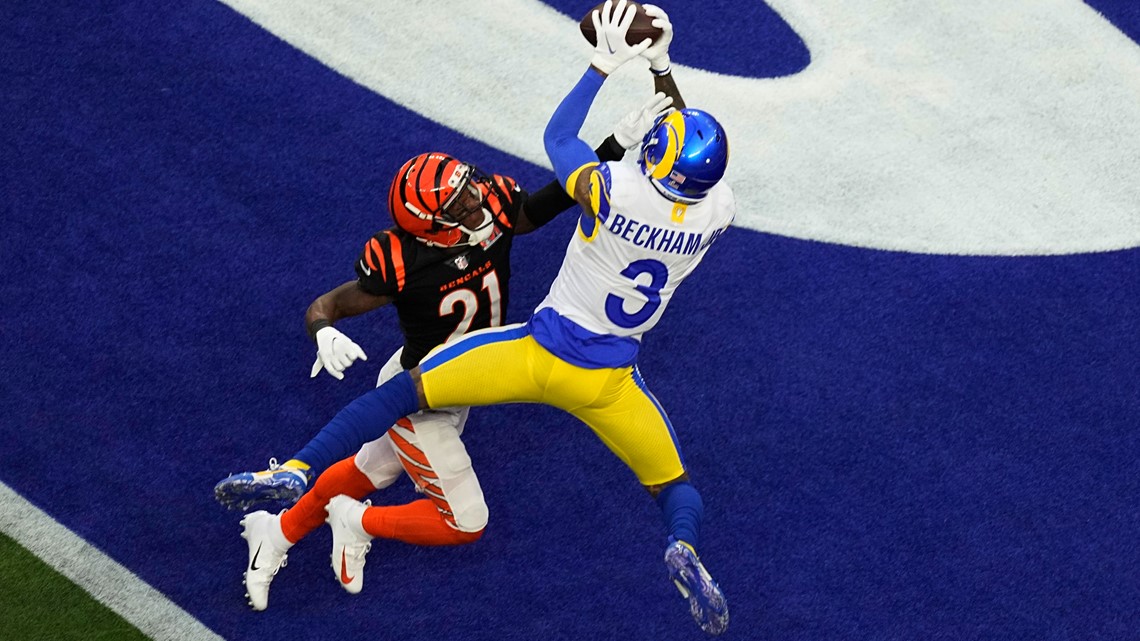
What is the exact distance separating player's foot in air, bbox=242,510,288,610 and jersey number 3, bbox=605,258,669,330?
1.74 m

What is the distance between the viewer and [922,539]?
19.6 ft

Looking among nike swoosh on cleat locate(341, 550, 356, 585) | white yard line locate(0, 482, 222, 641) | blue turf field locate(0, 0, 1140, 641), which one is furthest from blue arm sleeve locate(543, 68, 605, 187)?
white yard line locate(0, 482, 222, 641)

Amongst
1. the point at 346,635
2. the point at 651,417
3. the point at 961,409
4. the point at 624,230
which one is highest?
the point at 624,230

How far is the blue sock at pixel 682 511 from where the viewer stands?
16.3 ft

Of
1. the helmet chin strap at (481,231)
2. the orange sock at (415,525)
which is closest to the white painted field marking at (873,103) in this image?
the helmet chin strap at (481,231)

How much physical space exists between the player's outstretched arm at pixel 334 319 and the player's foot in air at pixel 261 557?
0.91m

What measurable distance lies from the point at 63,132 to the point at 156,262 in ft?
3.58

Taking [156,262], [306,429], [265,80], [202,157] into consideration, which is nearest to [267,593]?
[306,429]

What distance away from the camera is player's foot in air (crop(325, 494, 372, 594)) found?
5.52m

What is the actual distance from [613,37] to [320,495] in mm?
2224

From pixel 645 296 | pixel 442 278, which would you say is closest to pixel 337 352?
pixel 442 278

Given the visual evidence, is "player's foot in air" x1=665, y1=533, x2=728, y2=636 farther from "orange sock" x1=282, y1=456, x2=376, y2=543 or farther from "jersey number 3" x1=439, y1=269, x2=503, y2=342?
"orange sock" x1=282, y1=456, x2=376, y2=543

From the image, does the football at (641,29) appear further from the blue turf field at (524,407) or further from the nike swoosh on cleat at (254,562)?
the nike swoosh on cleat at (254,562)

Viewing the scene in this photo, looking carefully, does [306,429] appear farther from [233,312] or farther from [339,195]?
[339,195]
